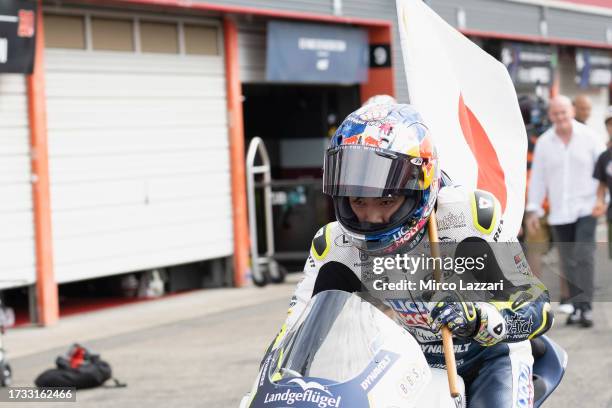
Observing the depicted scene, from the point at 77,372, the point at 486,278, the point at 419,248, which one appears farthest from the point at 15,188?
the point at 486,278

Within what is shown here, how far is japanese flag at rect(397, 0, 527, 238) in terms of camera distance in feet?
20.8

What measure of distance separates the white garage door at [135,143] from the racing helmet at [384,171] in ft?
28.5

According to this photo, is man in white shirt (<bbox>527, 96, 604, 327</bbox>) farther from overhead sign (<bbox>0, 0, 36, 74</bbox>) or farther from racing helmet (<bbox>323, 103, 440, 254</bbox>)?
racing helmet (<bbox>323, 103, 440, 254</bbox>)

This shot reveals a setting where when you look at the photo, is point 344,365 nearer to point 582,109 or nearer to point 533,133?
point 582,109

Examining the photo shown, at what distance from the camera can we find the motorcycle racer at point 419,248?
12.2 ft

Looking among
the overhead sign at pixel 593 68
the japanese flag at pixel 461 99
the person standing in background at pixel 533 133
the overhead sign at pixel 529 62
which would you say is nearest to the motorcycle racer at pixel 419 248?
the japanese flag at pixel 461 99

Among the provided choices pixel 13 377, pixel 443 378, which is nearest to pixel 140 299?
pixel 13 377

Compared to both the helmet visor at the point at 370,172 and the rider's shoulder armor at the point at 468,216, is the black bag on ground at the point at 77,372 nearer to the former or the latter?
the rider's shoulder armor at the point at 468,216

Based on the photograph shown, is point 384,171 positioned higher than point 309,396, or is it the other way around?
point 384,171

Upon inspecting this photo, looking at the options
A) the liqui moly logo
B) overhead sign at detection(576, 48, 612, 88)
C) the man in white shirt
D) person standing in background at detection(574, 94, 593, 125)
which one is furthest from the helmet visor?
overhead sign at detection(576, 48, 612, 88)

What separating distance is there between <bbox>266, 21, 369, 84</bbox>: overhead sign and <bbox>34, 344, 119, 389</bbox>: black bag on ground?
7.13m

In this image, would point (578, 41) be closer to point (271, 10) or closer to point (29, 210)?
point (271, 10)

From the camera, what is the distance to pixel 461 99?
22.5ft

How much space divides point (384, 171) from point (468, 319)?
56cm
